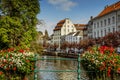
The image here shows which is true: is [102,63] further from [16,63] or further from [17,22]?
[17,22]

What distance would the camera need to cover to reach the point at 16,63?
26.2 feet

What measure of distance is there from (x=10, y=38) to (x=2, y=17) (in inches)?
67.2

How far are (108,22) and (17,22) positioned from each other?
126 feet

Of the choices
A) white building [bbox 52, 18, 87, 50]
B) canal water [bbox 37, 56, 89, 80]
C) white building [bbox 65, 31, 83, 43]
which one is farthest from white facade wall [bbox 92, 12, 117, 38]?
white building [bbox 52, 18, 87, 50]

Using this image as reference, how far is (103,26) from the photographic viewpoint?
193 feet

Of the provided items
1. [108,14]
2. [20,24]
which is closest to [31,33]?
[20,24]

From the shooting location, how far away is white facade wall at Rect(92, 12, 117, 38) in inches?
2121

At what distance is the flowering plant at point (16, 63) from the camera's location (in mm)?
8008

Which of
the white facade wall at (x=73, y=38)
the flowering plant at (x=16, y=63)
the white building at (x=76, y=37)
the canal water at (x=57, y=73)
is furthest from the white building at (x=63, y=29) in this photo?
the flowering plant at (x=16, y=63)

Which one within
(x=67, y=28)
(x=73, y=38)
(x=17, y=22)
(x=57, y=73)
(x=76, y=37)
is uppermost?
(x=67, y=28)

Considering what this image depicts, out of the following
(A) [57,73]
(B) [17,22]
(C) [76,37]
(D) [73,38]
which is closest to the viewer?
(B) [17,22]

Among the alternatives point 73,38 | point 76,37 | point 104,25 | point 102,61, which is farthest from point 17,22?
point 73,38

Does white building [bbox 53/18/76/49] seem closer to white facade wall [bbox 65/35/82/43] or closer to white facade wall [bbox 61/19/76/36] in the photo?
white facade wall [bbox 61/19/76/36]

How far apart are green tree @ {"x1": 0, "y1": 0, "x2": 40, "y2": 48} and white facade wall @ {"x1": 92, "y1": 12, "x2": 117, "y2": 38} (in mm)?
33643
